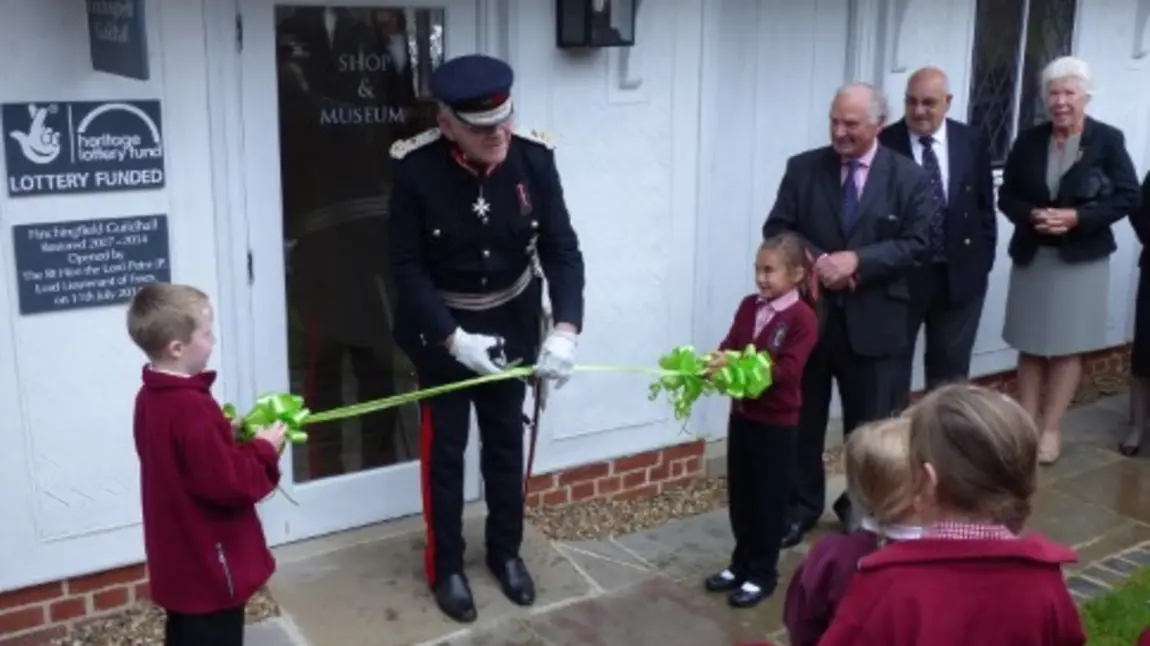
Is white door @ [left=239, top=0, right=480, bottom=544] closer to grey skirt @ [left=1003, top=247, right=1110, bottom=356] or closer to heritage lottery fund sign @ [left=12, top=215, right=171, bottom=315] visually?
heritage lottery fund sign @ [left=12, top=215, right=171, bottom=315]

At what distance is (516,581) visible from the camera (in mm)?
4516

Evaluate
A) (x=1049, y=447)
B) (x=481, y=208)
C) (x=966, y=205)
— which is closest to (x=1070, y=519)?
(x=1049, y=447)

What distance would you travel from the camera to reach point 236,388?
446 cm

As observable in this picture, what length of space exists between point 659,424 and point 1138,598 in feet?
6.67

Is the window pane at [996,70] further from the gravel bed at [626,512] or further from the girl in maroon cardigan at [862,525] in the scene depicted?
the girl in maroon cardigan at [862,525]

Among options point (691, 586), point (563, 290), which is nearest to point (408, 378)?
point (563, 290)

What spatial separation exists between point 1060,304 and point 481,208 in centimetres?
327

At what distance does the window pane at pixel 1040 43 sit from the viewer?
22.3ft

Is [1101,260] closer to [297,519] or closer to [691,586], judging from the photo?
Result: [691,586]

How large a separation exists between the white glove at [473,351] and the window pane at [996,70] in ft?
12.0

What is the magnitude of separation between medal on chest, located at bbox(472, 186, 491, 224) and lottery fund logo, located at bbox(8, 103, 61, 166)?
4.29 ft

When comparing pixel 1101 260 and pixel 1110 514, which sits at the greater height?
pixel 1101 260

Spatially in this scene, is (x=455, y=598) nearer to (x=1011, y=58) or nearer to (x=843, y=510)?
(x=843, y=510)

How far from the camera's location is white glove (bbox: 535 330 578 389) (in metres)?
4.13
